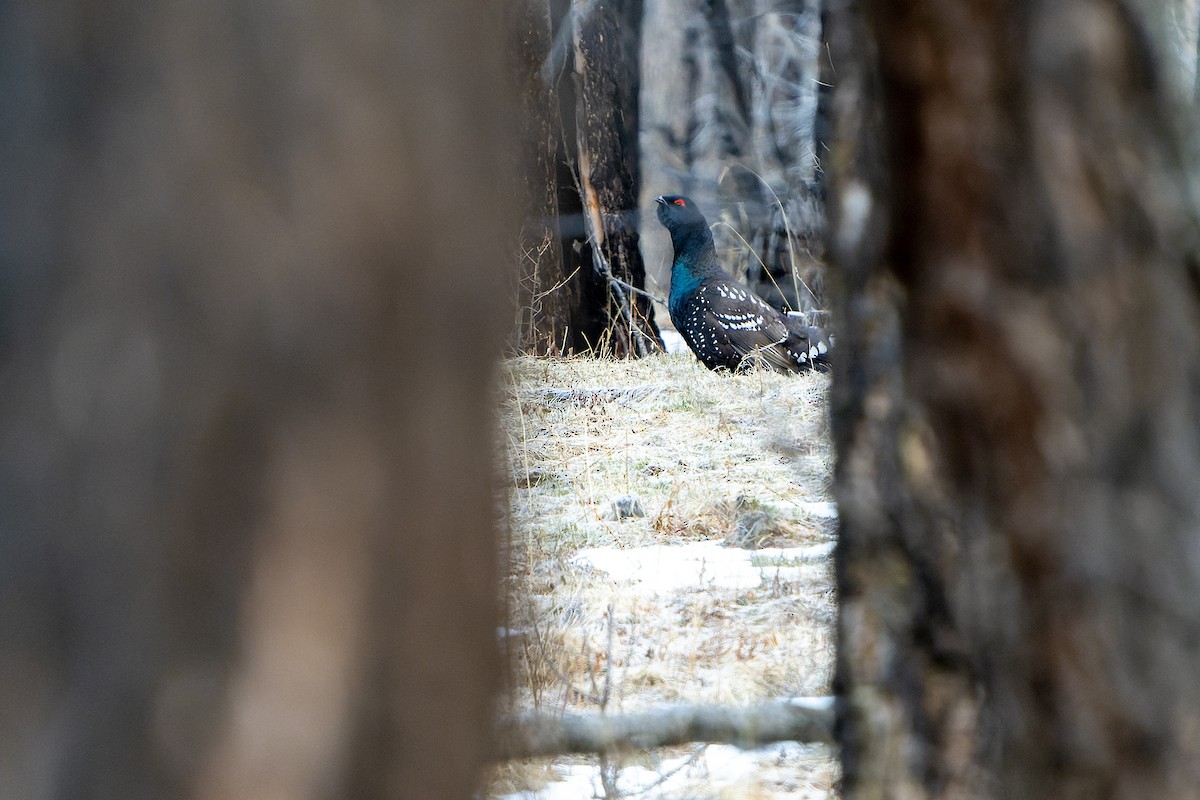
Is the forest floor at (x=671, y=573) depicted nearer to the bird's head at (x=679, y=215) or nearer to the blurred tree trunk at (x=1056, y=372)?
the blurred tree trunk at (x=1056, y=372)

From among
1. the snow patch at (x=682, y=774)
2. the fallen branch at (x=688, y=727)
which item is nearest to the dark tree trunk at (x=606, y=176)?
the snow patch at (x=682, y=774)

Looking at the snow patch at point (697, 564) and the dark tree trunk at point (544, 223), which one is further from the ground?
the dark tree trunk at point (544, 223)

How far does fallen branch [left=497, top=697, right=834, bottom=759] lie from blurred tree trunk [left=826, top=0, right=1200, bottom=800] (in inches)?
24.4

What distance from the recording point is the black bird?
21.5 ft

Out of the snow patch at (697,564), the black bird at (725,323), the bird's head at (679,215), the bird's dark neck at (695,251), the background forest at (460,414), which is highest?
→ the bird's head at (679,215)

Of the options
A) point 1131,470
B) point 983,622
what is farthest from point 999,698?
point 1131,470

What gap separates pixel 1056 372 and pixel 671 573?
2215 mm

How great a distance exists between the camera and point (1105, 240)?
1.02m

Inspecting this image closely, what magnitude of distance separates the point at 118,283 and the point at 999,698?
947 mm

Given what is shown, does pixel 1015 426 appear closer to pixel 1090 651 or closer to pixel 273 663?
pixel 1090 651

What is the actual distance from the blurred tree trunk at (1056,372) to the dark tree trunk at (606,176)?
22.8 ft

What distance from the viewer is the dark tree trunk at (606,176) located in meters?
8.32

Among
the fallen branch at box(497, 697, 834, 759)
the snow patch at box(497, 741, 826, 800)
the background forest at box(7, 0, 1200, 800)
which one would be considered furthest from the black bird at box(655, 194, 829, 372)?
the fallen branch at box(497, 697, 834, 759)

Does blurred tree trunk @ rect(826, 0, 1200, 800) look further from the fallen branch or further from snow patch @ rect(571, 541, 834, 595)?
snow patch @ rect(571, 541, 834, 595)
